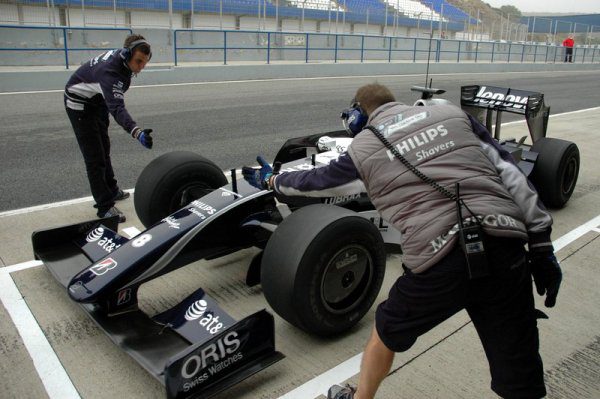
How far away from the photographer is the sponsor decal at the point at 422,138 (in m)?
2.15

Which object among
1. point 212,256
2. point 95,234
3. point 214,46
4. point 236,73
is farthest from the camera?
point 214,46

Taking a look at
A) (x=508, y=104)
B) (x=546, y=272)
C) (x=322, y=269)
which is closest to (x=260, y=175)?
(x=322, y=269)

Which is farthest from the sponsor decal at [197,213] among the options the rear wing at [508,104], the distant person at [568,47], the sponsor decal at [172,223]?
the distant person at [568,47]

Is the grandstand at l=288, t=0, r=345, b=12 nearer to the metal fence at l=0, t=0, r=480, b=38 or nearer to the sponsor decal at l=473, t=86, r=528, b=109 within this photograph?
the metal fence at l=0, t=0, r=480, b=38

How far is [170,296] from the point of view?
368 cm

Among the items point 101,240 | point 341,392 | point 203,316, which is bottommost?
point 341,392

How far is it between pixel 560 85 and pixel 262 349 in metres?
22.2

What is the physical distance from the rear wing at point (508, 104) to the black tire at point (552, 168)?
21 centimetres

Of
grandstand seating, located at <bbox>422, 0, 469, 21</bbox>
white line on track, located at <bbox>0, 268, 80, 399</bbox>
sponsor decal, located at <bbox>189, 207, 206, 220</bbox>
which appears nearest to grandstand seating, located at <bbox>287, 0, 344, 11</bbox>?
grandstand seating, located at <bbox>422, 0, 469, 21</bbox>

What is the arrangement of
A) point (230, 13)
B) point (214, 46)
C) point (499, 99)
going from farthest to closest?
point (230, 13) < point (214, 46) < point (499, 99)

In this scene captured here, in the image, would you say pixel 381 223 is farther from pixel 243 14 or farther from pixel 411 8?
pixel 411 8

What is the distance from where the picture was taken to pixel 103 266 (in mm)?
3133

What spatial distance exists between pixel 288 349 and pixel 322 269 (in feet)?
1.67

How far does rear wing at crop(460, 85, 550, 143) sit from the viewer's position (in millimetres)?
5605
